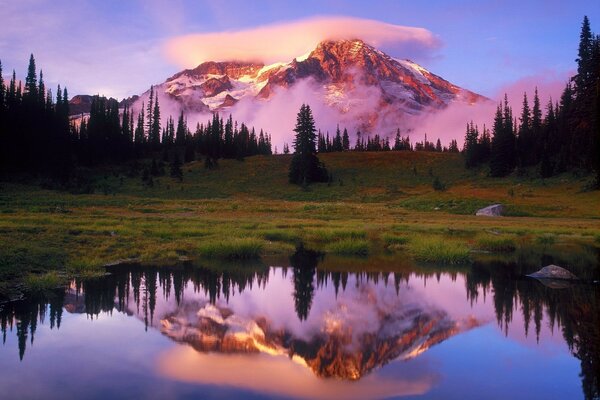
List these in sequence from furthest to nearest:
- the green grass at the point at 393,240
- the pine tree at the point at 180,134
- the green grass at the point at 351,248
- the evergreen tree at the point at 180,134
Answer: the pine tree at the point at 180,134, the evergreen tree at the point at 180,134, the green grass at the point at 393,240, the green grass at the point at 351,248

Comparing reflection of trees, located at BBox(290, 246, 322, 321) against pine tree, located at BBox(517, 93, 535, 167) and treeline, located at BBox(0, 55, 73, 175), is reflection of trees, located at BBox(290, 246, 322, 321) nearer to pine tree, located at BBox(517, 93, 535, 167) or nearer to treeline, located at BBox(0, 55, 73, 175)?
treeline, located at BBox(0, 55, 73, 175)

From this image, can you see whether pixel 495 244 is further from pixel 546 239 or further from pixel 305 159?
pixel 305 159

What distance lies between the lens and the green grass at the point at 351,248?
30469mm

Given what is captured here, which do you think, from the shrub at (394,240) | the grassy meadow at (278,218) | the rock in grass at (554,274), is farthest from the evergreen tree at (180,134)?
the rock in grass at (554,274)

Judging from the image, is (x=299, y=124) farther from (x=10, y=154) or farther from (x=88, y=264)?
(x=88, y=264)

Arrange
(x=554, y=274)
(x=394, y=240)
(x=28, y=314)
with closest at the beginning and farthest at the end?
(x=28, y=314)
(x=554, y=274)
(x=394, y=240)

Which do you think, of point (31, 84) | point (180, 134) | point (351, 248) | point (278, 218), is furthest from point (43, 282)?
point (180, 134)

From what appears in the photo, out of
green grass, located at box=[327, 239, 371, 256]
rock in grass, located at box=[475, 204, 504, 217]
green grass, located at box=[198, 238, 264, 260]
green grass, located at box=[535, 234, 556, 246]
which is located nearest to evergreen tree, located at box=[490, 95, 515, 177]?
rock in grass, located at box=[475, 204, 504, 217]

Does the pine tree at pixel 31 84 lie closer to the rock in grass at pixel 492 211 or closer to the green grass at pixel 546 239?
the rock in grass at pixel 492 211

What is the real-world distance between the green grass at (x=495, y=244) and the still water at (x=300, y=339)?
32.3ft

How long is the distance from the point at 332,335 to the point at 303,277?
28.5ft

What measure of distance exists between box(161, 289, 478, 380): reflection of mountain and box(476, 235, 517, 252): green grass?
15.9 metres

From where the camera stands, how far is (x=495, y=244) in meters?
32.2

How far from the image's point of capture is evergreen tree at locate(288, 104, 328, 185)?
309 feet
